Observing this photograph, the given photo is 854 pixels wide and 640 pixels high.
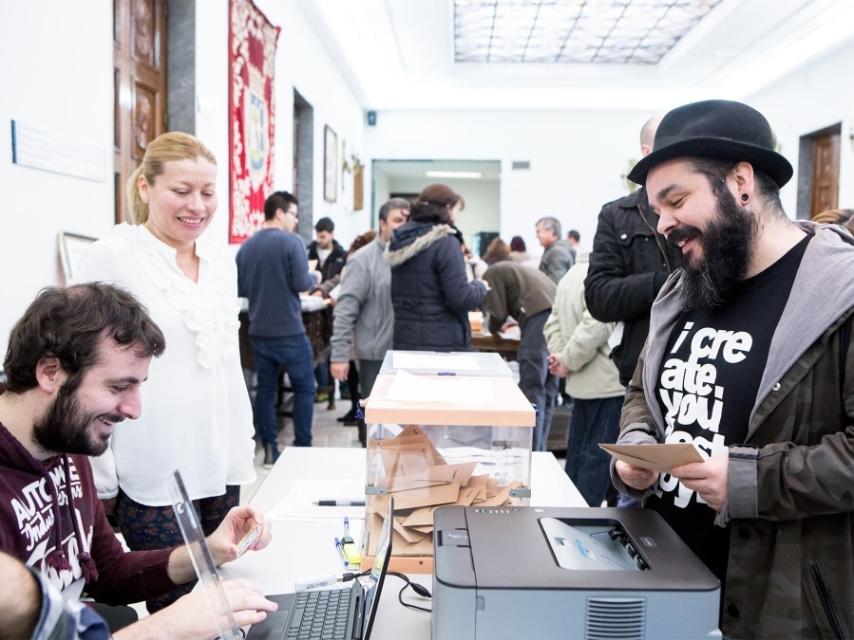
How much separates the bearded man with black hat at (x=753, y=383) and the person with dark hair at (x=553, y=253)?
18.2ft

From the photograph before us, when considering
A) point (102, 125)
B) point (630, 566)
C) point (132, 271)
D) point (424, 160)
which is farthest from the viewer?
point (424, 160)

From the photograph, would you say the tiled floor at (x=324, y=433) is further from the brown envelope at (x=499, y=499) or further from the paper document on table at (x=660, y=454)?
the paper document on table at (x=660, y=454)

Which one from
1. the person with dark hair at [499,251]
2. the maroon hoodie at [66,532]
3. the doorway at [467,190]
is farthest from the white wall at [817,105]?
the maroon hoodie at [66,532]

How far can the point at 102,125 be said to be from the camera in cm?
290

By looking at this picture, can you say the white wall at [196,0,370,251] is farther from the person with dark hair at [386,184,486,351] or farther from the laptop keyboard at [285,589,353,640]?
the laptop keyboard at [285,589,353,640]

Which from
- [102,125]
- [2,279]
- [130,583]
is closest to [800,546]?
[130,583]

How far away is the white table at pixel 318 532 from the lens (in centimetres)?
123

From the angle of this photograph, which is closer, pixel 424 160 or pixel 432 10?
pixel 432 10

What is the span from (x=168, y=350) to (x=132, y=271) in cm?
19

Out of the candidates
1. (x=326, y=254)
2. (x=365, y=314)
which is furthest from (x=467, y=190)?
(x=365, y=314)

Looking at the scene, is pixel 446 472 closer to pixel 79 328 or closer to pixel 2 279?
pixel 79 328

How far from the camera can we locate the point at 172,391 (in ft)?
5.53

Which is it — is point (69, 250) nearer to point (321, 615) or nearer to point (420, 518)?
point (420, 518)

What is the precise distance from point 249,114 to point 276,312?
162 cm
